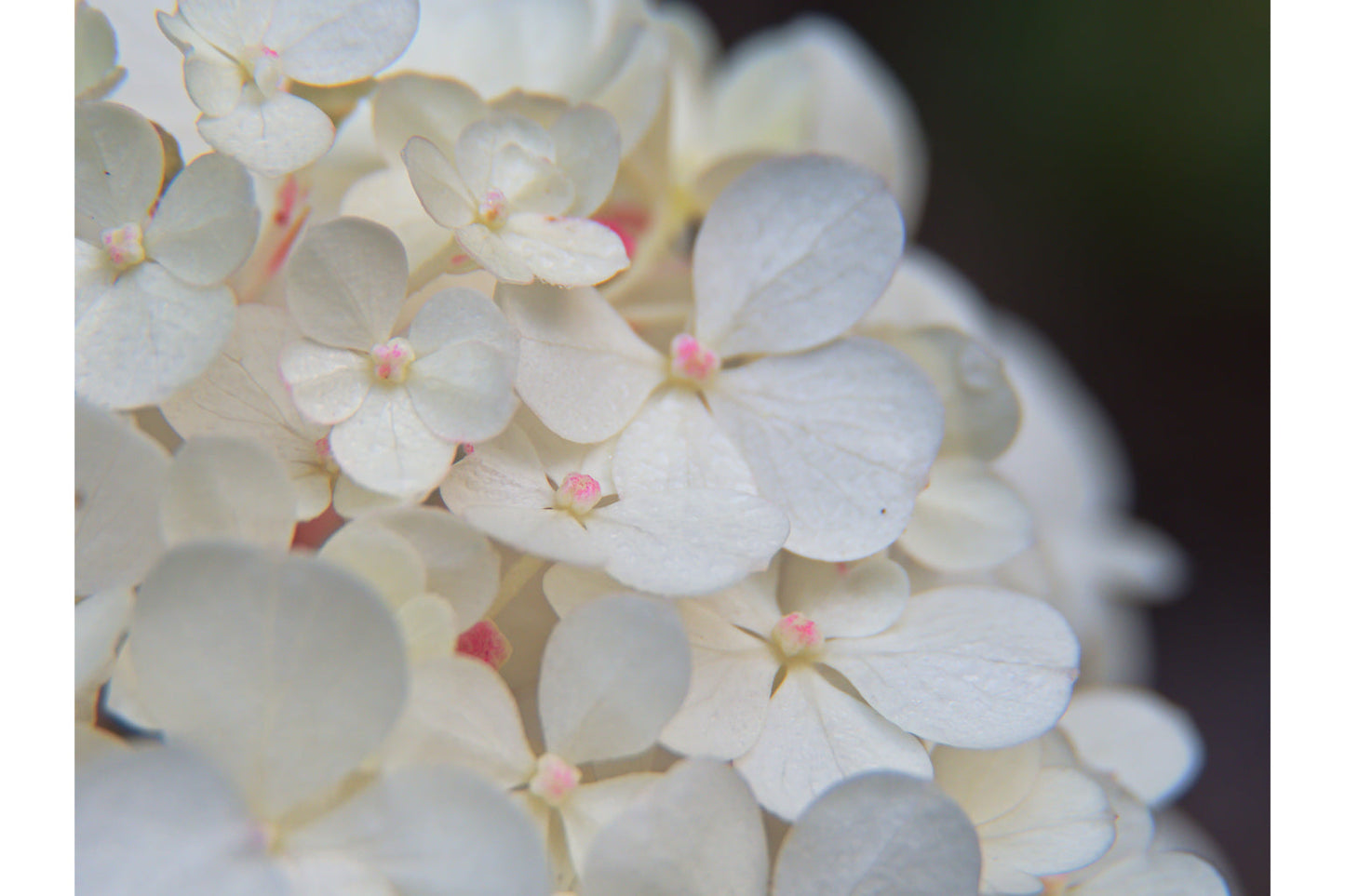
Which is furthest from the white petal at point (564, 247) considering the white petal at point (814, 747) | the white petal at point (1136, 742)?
the white petal at point (1136, 742)

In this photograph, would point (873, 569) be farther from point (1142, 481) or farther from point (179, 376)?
point (1142, 481)

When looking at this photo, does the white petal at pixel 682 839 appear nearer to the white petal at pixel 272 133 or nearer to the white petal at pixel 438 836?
the white petal at pixel 438 836

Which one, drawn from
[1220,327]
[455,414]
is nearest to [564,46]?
[455,414]

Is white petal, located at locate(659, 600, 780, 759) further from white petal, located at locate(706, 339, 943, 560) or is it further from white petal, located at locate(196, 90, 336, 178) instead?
white petal, located at locate(196, 90, 336, 178)

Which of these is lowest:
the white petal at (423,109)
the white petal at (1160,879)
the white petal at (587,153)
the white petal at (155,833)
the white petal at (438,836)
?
the white petal at (1160,879)

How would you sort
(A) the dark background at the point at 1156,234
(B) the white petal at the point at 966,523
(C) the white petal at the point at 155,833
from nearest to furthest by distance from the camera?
(C) the white petal at the point at 155,833 < (B) the white petal at the point at 966,523 < (A) the dark background at the point at 1156,234

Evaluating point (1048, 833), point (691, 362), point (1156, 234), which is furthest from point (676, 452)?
point (1156, 234)

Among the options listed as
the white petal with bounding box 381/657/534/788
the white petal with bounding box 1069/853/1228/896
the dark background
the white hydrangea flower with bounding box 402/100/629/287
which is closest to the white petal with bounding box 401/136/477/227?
the white hydrangea flower with bounding box 402/100/629/287
